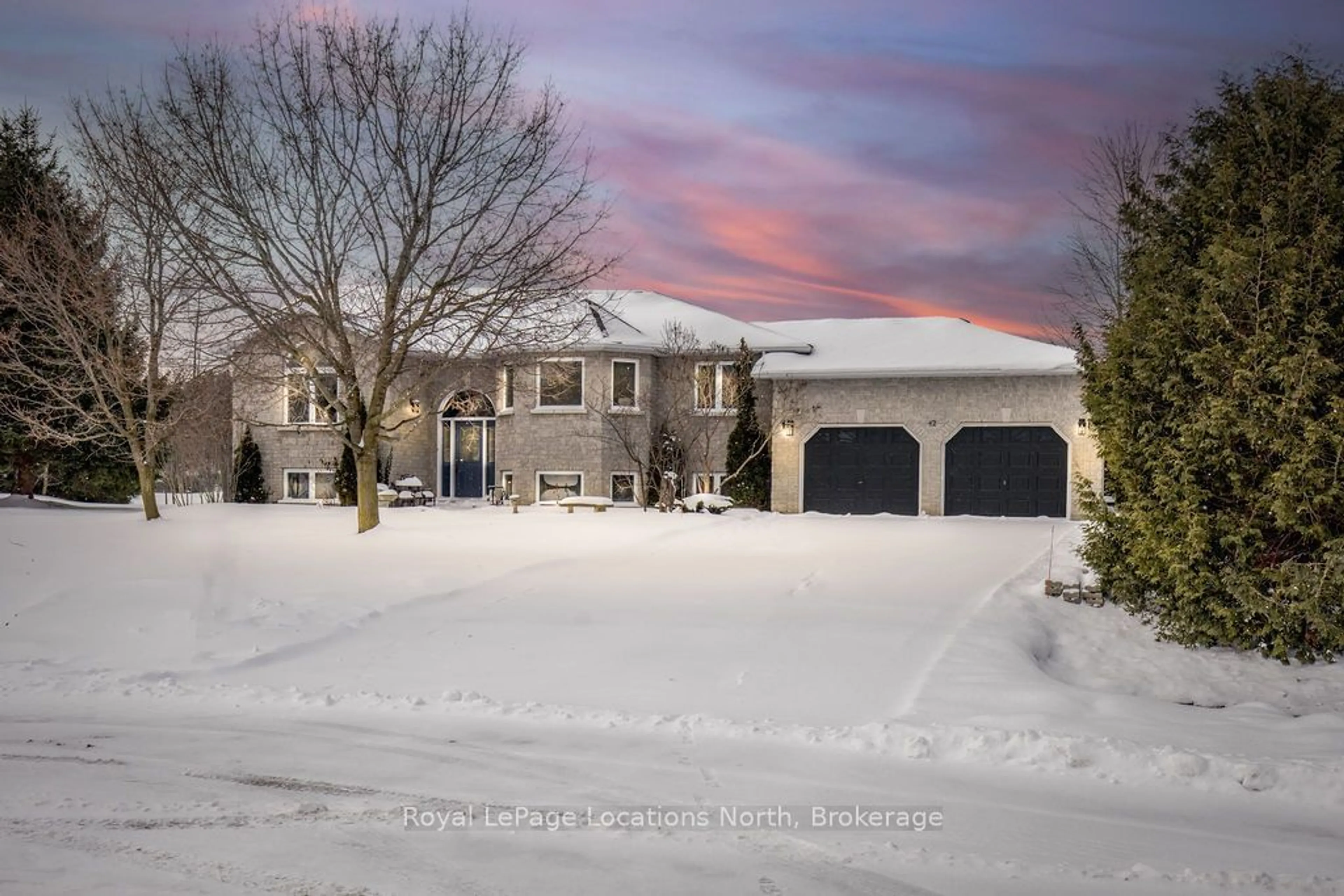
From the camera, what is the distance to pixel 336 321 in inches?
626

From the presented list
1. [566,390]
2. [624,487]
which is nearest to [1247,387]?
[624,487]

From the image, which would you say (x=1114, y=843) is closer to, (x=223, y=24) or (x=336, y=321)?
(x=336, y=321)

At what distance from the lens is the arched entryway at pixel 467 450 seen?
92.6ft

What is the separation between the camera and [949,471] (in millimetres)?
23406

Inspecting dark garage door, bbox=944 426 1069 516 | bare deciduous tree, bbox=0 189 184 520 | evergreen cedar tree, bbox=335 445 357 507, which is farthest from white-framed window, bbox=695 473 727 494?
bare deciduous tree, bbox=0 189 184 520

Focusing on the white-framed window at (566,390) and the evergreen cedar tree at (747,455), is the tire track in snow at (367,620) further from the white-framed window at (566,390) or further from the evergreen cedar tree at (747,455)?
the white-framed window at (566,390)

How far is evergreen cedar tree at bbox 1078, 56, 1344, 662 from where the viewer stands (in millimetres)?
8945

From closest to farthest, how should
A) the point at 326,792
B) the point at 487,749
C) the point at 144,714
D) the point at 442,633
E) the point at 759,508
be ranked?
the point at 326,792
the point at 487,749
the point at 144,714
the point at 442,633
the point at 759,508

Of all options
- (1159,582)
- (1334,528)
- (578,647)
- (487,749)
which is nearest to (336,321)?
(578,647)

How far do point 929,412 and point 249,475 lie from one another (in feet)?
59.8

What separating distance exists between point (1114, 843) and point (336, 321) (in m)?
13.7

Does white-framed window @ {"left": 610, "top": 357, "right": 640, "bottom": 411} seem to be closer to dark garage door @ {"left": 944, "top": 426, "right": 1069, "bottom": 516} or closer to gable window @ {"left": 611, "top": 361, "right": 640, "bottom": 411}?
gable window @ {"left": 611, "top": 361, "right": 640, "bottom": 411}

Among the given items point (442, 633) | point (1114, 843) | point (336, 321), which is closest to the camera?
point (1114, 843)

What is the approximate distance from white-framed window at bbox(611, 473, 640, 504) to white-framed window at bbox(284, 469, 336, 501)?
8017mm
